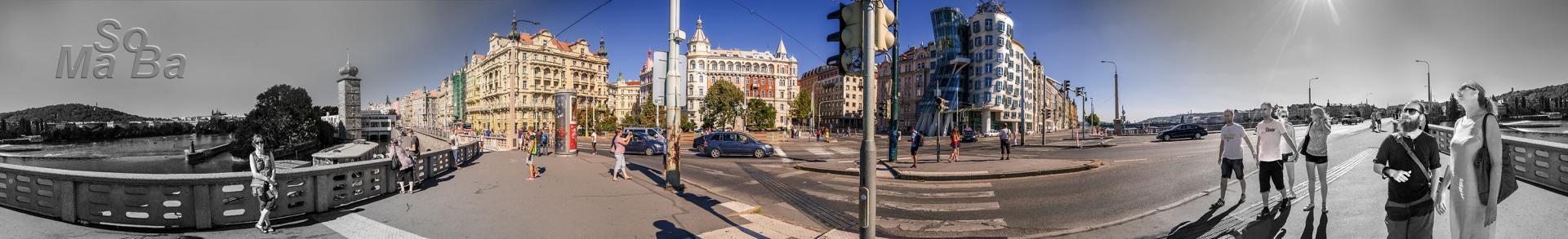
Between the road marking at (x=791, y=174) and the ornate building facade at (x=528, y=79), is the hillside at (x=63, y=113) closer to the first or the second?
the road marking at (x=791, y=174)

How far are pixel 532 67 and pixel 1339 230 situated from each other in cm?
5998

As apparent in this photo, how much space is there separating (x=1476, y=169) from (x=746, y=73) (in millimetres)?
84165

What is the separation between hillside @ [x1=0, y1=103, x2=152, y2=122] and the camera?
9586mm

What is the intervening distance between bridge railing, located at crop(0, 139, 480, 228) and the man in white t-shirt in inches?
440

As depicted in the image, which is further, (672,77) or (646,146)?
(646,146)

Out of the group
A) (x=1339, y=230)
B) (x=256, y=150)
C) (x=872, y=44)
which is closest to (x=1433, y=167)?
(x=1339, y=230)

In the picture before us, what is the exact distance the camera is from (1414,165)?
3.22 meters

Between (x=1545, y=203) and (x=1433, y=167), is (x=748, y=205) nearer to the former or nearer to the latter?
(x=1433, y=167)

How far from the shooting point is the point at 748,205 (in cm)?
686

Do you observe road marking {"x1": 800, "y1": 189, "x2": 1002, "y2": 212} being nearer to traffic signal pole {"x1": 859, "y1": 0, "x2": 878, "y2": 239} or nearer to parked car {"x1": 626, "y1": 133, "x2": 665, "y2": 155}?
→ traffic signal pole {"x1": 859, "y1": 0, "x2": 878, "y2": 239}

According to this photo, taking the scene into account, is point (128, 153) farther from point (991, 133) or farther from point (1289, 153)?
point (991, 133)

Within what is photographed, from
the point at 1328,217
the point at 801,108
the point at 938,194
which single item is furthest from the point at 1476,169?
the point at 801,108

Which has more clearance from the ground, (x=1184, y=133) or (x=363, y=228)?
(x=1184, y=133)

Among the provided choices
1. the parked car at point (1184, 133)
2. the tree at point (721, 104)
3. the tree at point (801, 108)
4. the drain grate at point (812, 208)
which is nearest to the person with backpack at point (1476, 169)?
the drain grate at point (812, 208)
